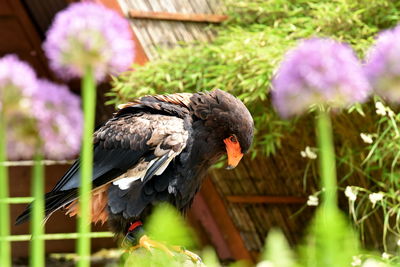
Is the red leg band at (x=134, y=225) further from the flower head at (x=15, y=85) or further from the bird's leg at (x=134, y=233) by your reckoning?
the flower head at (x=15, y=85)

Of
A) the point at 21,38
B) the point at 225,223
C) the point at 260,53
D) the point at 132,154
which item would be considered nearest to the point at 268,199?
the point at 225,223

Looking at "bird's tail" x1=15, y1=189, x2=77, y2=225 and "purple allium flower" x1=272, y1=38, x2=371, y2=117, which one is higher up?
"purple allium flower" x1=272, y1=38, x2=371, y2=117

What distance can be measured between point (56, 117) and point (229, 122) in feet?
5.60

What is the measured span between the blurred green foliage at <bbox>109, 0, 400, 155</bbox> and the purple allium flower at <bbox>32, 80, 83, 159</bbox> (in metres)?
2.83

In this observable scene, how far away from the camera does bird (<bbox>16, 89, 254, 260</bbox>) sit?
2.41 meters

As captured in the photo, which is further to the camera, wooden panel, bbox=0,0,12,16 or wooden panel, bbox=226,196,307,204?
wooden panel, bbox=0,0,12,16

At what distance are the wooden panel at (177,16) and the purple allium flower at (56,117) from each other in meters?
3.30

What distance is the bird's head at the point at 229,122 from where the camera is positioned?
93.1 inches

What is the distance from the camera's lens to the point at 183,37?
13.8ft

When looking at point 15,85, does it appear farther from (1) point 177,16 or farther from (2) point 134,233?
(1) point 177,16

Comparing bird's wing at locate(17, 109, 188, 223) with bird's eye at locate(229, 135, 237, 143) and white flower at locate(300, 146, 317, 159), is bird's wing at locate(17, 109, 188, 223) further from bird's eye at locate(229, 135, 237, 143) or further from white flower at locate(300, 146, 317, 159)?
white flower at locate(300, 146, 317, 159)

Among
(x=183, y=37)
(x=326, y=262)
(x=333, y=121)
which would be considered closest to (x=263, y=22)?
(x=183, y=37)

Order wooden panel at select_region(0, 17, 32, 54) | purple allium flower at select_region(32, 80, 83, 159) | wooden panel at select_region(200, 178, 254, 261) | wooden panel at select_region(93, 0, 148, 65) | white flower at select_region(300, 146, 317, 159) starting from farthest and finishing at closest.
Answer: wooden panel at select_region(0, 17, 32, 54), wooden panel at select_region(200, 178, 254, 261), wooden panel at select_region(93, 0, 148, 65), white flower at select_region(300, 146, 317, 159), purple allium flower at select_region(32, 80, 83, 159)

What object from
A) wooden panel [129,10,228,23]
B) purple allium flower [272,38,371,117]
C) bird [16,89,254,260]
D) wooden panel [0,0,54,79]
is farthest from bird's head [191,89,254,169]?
wooden panel [0,0,54,79]
